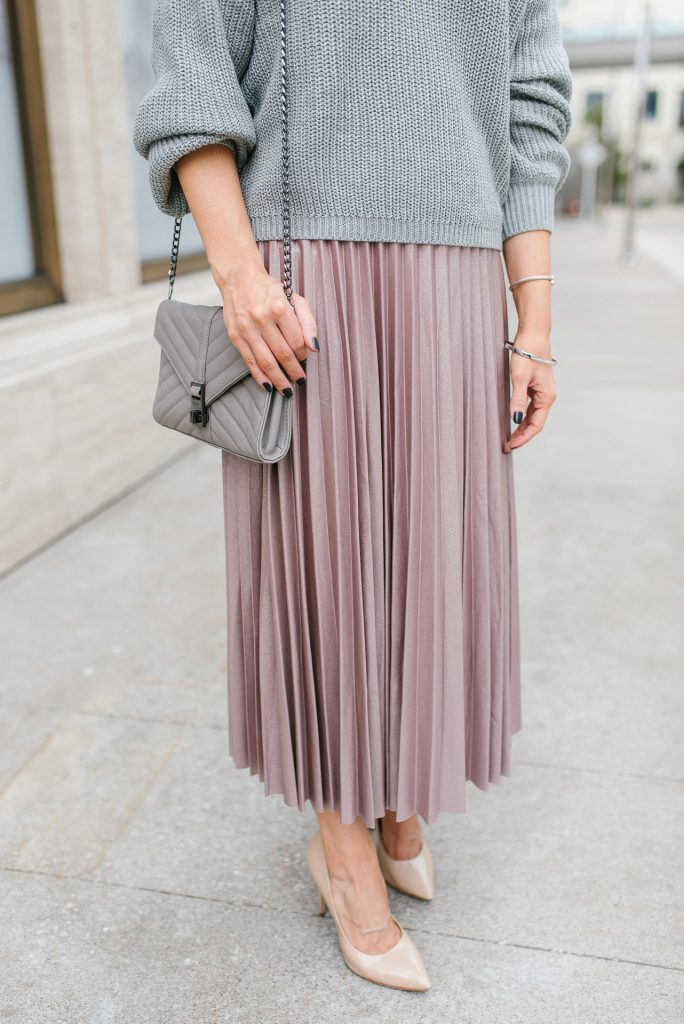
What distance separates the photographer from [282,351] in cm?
141

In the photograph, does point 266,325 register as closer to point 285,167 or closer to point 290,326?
point 290,326

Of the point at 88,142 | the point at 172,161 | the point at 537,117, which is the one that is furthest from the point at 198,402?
the point at 88,142

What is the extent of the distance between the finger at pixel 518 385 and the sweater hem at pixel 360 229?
0.26 m

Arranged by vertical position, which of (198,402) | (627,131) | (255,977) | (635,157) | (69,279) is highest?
(198,402)

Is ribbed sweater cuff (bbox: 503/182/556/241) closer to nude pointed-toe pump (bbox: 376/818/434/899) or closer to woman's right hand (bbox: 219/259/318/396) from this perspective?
woman's right hand (bbox: 219/259/318/396)

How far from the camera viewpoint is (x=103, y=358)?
13.4 ft

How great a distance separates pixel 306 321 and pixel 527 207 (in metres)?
0.54

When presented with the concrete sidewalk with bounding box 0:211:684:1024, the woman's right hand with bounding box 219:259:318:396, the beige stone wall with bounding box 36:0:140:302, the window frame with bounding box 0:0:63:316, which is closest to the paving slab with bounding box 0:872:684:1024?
the concrete sidewalk with bounding box 0:211:684:1024

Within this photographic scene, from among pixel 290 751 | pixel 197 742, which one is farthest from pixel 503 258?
pixel 197 742

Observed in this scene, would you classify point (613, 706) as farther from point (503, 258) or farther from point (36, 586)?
point (36, 586)

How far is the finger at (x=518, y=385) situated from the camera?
171cm

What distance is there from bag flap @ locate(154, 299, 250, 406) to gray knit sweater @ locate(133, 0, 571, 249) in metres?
0.15

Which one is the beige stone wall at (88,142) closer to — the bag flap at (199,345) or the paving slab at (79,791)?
the paving slab at (79,791)

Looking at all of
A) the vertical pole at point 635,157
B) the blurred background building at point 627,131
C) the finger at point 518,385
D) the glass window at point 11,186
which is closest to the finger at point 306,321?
the finger at point 518,385
